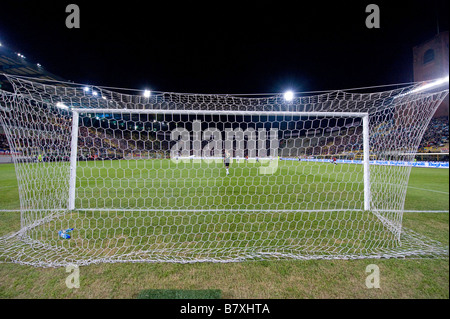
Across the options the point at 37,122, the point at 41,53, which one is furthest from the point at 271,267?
the point at 41,53

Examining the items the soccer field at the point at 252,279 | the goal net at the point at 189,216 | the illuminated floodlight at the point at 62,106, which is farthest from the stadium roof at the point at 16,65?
the soccer field at the point at 252,279

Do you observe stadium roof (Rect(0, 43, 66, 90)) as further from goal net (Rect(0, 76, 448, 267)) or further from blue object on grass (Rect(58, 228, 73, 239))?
blue object on grass (Rect(58, 228, 73, 239))

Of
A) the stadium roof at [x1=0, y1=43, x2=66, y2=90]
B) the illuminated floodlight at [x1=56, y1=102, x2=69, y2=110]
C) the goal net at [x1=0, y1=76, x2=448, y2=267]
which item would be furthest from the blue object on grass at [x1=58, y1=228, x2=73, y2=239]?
the stadium roof at [x1=0, y1=43, x2=66, y2=90]

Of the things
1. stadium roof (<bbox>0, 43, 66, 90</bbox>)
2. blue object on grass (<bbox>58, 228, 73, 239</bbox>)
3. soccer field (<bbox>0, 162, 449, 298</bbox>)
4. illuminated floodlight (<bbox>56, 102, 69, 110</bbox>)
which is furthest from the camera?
stadium roof (<bbox>0, 43, 66, 90</bbox>)

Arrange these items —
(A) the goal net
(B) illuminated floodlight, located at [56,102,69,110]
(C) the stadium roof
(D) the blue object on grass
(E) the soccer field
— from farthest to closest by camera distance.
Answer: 1. (C) the stadium roof
2. (B) illuminated floodlight, located at [56,102,69,110]
3. (D) the blue object on grass
4. (A) the goal net
5. (E) the soccer field

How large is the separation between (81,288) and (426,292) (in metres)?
2.79

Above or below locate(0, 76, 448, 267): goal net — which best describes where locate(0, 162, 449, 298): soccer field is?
below

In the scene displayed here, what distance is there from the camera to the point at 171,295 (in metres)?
1.51

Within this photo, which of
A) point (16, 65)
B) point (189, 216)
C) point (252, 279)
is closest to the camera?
point (252, 279)

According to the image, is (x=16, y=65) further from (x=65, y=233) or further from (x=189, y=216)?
(x=189, y=216)

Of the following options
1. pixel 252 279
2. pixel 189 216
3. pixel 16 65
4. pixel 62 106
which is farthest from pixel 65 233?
pixel 16 65

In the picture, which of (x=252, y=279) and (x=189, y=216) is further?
(x=189, y=216)

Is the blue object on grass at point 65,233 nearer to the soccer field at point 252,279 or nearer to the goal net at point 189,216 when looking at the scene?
the goal net at point 189,216
